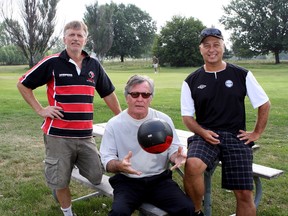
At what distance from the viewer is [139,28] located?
3595 inches

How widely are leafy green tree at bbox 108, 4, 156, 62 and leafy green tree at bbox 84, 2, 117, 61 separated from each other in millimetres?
11893

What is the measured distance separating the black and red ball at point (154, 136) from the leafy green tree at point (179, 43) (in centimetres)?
5713

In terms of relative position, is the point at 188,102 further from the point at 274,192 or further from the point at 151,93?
the point at 274,192

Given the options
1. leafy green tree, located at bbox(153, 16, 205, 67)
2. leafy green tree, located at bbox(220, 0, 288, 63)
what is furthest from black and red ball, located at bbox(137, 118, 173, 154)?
leafy green tree, located at bbox(220, 0, 288, 63)

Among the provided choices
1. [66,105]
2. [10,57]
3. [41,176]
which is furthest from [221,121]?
[10,57]

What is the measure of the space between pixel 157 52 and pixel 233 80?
60.5 metres

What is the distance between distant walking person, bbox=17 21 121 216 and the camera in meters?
3.97

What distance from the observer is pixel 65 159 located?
4020 millimetres

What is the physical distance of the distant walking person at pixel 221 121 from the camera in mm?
3627

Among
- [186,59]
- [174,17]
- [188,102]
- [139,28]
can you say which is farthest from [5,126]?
[139,28]

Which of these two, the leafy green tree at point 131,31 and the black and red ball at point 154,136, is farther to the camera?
the leafy green tree at point 131,31

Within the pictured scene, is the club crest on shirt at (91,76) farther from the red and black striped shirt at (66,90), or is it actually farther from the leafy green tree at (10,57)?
the leafy green tree at (10,57)

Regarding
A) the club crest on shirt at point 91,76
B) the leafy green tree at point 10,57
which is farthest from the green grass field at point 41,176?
the leafy green tree at point 10,57

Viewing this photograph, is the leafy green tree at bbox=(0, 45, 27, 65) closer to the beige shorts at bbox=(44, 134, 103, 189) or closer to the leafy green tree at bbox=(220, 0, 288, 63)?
the leafy green tree at bbox=(220, 0, 288, 63)
